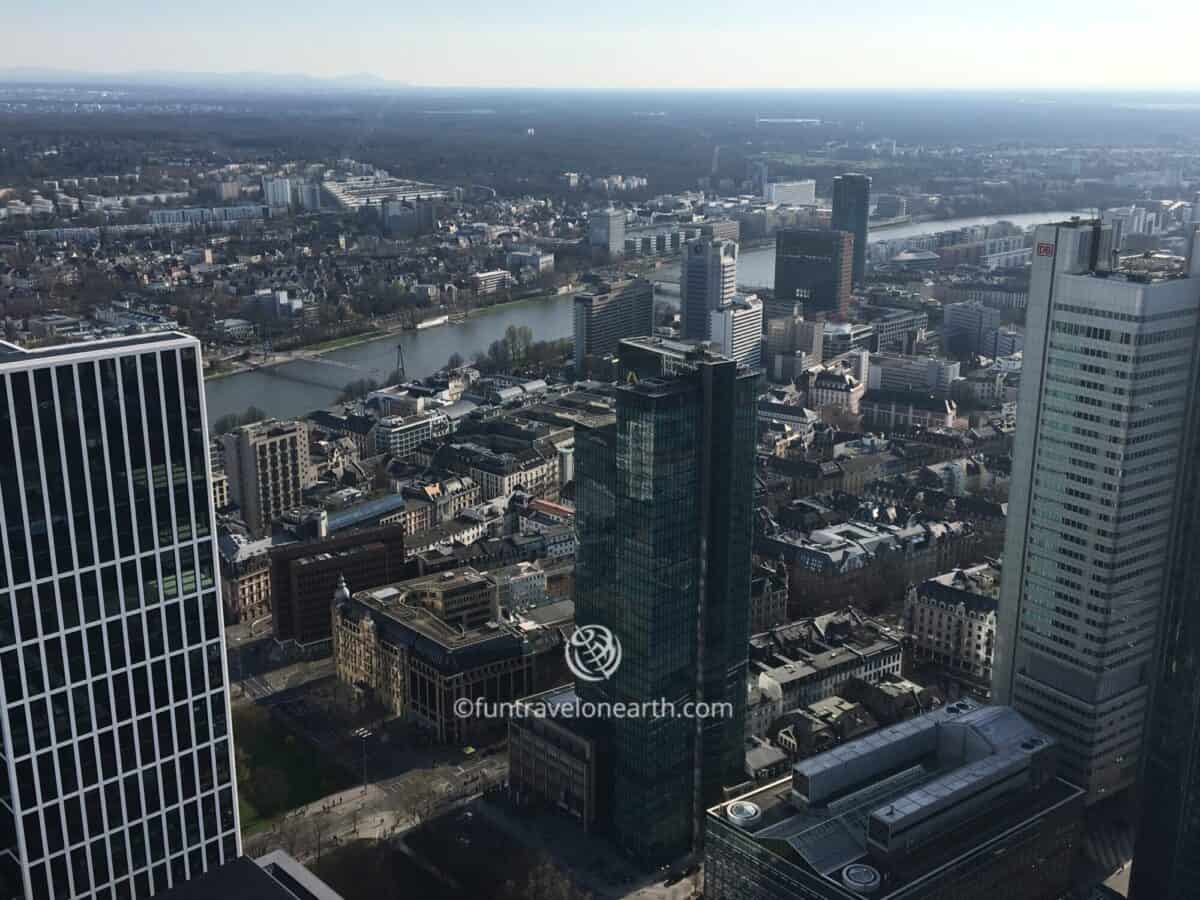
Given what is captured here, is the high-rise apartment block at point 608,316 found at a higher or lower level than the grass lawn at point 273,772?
higher

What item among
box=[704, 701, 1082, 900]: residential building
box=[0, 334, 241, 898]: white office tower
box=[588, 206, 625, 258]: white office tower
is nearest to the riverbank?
box=[588, 206, 625, 258]: white office tower

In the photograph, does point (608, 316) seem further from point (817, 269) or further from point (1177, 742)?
point (1177, 742)

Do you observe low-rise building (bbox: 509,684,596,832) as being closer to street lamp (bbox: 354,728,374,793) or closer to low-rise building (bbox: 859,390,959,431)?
street lamp (bbox: 354,728,374,793)

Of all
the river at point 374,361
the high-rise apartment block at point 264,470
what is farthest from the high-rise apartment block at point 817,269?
the high-rise apartment block at point 264,470

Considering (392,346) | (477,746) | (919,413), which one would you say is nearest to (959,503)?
(919,413)

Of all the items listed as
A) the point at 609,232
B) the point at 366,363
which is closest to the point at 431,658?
the point at 366,363

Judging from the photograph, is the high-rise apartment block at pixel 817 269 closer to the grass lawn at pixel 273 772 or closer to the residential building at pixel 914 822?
the grass lawn at pixel 273 772
